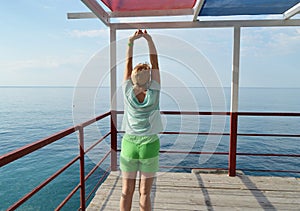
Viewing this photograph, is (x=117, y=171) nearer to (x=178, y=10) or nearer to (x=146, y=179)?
(x=146, y=179)

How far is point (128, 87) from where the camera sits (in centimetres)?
138

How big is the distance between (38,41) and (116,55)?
106 ft

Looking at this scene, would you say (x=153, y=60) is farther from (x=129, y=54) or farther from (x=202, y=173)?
(x=202, y=173)

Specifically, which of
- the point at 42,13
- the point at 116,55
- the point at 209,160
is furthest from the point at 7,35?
the point at 116,55

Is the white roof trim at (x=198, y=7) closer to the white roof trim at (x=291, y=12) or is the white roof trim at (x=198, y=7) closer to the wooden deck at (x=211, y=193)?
the white roof trim at (x=291, y=12)

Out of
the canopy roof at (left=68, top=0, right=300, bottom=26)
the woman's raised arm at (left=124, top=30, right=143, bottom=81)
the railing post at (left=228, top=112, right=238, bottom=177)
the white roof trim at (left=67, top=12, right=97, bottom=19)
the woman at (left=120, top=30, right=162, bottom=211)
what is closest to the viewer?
the woman at (left=120, top=30, right=162, bottom=211)

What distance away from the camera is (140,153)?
138 centimetres

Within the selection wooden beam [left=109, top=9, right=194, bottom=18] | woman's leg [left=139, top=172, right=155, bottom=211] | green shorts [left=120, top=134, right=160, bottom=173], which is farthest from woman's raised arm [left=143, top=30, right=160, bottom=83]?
wooden beam [left=109, top=9, right=194, bottom=18]

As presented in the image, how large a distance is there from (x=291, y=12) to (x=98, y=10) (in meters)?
2.07

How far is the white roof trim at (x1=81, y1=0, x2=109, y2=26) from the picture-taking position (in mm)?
2002

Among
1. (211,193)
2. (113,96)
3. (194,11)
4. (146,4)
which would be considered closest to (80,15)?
(146,4)

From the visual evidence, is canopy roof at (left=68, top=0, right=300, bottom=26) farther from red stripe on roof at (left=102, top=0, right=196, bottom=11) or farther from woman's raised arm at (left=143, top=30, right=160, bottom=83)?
woman's raised arm at (left=143, top=30, right=160, bottom=83)

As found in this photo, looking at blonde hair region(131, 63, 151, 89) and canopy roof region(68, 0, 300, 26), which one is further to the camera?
canopy roof region(68, 0, 300, 26)

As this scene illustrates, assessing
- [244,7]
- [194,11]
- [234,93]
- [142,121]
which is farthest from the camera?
[234,93]
